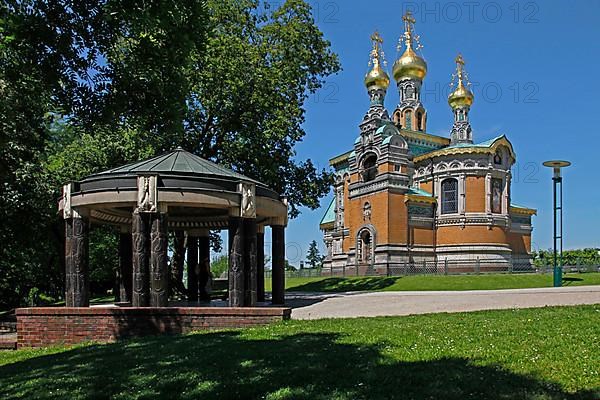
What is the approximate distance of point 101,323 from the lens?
11906 millimetres

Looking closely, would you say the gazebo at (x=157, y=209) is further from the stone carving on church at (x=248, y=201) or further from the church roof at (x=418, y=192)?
the church roof at (x=418, y=192)

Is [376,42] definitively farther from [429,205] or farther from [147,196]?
[147,196]

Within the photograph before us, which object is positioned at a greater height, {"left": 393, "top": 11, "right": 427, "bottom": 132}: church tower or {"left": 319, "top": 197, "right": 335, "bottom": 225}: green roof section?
{"left": 393, "top": 11, "right": 427, "bottom": 132}: church tower

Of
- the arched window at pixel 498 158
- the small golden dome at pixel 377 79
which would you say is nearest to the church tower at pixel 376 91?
the small golden dome at pixel 377 79

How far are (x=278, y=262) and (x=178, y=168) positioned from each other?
4028 mm

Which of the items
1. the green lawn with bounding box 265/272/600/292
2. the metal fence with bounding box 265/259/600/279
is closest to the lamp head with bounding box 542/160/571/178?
the green lawn with bounding box 265/272/600/292

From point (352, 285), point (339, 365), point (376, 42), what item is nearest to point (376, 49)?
point (376, 42)

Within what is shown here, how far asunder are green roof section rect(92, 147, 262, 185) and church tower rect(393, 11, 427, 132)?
4306cm

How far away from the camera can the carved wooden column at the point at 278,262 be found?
1593 cm

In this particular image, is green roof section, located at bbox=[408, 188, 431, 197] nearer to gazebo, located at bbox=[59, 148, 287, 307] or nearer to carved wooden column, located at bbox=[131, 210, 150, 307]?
gazebo, located at bbox=[59, 148, 287, 307]

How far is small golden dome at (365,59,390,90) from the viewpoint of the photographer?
52531 millimetres

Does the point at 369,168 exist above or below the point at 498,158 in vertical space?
below

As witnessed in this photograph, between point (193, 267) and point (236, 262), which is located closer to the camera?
point (236, 262)

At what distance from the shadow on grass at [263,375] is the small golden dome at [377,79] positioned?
4536cm
